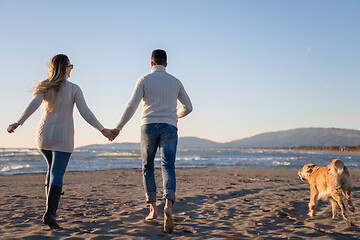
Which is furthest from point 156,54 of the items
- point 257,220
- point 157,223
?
point 257,220

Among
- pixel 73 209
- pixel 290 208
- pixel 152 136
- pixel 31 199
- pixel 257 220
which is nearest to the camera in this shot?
pixel 152 136

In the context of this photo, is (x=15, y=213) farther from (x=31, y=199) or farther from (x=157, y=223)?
(x=157, y=223)

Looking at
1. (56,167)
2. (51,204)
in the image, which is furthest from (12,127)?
(51,204)

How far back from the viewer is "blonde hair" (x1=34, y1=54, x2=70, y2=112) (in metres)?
3.57

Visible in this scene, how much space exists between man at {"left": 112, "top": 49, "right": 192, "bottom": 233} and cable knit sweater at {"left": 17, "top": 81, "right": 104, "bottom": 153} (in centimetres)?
55

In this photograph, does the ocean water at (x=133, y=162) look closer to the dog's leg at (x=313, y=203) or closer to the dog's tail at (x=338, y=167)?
the dog's leg at (x=313, y=203)

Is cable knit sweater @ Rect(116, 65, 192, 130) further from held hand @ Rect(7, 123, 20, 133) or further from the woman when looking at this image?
held hand @ Rect(7, 123, 20, 133)

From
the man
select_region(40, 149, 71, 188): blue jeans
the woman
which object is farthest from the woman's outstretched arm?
the man

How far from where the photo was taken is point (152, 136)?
12.5 feet

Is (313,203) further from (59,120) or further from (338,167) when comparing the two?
(59,120)

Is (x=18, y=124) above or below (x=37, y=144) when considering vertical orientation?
above

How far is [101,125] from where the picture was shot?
12.5 feet

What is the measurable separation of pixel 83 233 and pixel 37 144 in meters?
1.16

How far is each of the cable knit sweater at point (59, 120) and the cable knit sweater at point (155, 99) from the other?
590 mm
